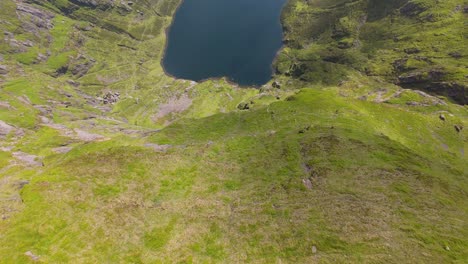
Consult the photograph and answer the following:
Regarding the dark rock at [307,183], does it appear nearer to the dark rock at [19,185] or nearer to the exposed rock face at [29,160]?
the dark rock at [19,185]

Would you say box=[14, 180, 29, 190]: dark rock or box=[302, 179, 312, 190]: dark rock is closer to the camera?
box=[302, 179, 312, 190]: dark rock

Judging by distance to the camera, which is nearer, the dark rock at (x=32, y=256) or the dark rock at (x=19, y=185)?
the dark rock at (x=32, y=256)

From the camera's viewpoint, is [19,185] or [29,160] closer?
[19,185]

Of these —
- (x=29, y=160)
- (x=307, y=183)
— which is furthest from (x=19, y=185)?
(x=307, y=183)

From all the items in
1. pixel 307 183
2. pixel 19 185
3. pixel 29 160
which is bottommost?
pixel 29 160

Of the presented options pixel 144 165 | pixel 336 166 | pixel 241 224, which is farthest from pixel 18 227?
pixel 336 166

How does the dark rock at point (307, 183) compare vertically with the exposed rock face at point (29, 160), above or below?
above

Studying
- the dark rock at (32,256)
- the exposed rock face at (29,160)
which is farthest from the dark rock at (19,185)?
the exposed rock face at (29,160)

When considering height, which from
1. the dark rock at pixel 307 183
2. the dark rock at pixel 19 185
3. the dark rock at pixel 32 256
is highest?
the dark rock at pixel 307 183

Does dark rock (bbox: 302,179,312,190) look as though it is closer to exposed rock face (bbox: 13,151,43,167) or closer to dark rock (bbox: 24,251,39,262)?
dark rock (bbox: 24,251,39,262)

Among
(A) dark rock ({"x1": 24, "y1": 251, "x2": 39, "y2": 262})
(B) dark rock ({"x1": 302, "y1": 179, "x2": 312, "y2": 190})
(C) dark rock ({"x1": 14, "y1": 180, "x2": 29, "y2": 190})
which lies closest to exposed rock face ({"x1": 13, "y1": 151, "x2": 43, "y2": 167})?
(C) dark rock ({"x1": 14, "y1": 180, "x2": 29, "y2": 190})

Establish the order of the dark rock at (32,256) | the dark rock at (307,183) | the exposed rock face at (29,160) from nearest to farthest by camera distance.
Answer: the dark rock at (32,256) < the dark rock at (307,183) < the exposed rock face at (29,160)

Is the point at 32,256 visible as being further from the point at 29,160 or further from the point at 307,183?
the point at 29,160
